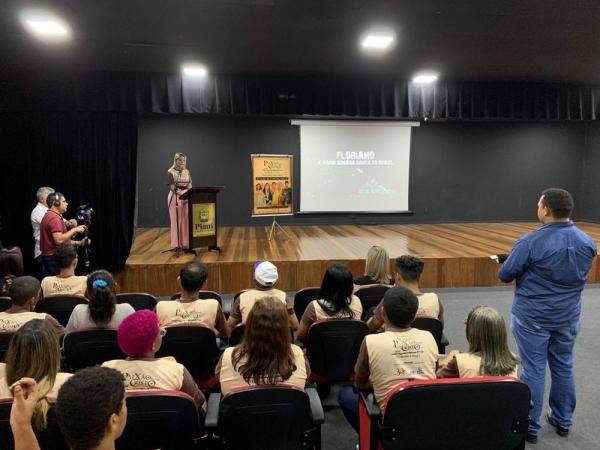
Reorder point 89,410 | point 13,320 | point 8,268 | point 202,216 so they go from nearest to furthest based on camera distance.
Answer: point 89,410
point 13,320
point 8,268
point 202,216

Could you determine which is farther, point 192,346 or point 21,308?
point 21,308

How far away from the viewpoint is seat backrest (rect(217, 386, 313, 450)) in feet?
4.92

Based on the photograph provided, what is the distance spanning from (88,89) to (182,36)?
Answer: 1672 millimetres

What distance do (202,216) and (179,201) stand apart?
42cm

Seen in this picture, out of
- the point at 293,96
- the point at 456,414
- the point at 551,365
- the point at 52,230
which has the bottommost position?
the point at 551,365

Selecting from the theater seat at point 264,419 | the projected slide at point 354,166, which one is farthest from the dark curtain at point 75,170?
the projected slide at point 354,166

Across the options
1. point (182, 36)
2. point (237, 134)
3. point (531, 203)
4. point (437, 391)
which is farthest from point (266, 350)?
point (531, 203)

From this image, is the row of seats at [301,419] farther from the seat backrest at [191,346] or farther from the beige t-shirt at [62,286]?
the beige t-shirt at [62,286]

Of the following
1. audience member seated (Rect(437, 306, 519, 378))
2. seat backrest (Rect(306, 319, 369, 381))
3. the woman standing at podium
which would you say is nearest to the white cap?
seat backrest (Rect(306, 319, 369, 381))

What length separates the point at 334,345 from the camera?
2.31 m

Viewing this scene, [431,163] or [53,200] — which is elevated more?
[431,163]

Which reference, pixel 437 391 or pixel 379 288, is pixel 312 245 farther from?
pixel 437 391

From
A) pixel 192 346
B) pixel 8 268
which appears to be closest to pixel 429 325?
pixel 192 346

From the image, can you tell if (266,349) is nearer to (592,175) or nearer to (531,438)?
(531,438)
